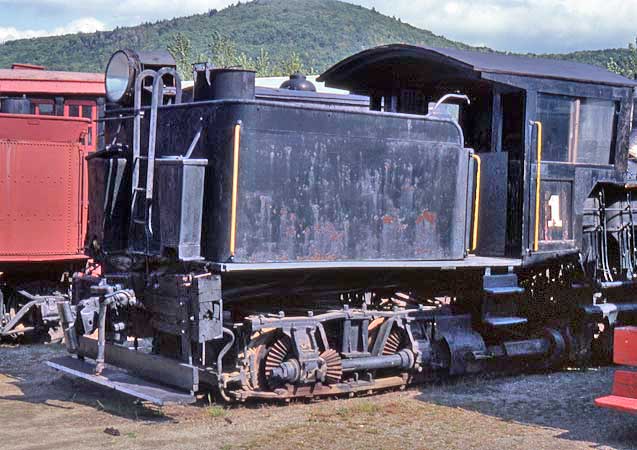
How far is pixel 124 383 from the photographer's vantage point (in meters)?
7.85

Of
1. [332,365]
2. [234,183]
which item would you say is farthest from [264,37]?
[234,183]

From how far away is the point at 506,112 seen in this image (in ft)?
30.6

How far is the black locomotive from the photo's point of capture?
7590 mm

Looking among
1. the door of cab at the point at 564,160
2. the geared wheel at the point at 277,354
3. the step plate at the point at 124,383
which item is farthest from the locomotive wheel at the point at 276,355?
the door of cab at the point at 564,160

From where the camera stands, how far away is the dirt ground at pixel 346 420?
22.2ft

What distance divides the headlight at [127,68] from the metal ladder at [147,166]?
0.61 feet

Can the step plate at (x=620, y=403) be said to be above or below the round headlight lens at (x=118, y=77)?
below

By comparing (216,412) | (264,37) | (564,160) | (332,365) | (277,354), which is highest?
(264,37)

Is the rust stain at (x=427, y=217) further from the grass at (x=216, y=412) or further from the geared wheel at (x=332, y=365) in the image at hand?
the grass at (x=216, y=412)

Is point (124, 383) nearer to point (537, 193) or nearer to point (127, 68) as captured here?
point (127, 68)

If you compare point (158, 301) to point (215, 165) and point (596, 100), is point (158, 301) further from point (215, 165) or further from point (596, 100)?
point (596, 100)

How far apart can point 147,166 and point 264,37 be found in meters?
76.6

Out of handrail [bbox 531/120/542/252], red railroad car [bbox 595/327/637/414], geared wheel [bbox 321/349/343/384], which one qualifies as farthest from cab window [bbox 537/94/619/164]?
geared wheel [bbox 321/349/343/384]

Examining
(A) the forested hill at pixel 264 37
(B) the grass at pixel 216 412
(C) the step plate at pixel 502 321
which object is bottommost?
(B) the grass at pixel 216 412
